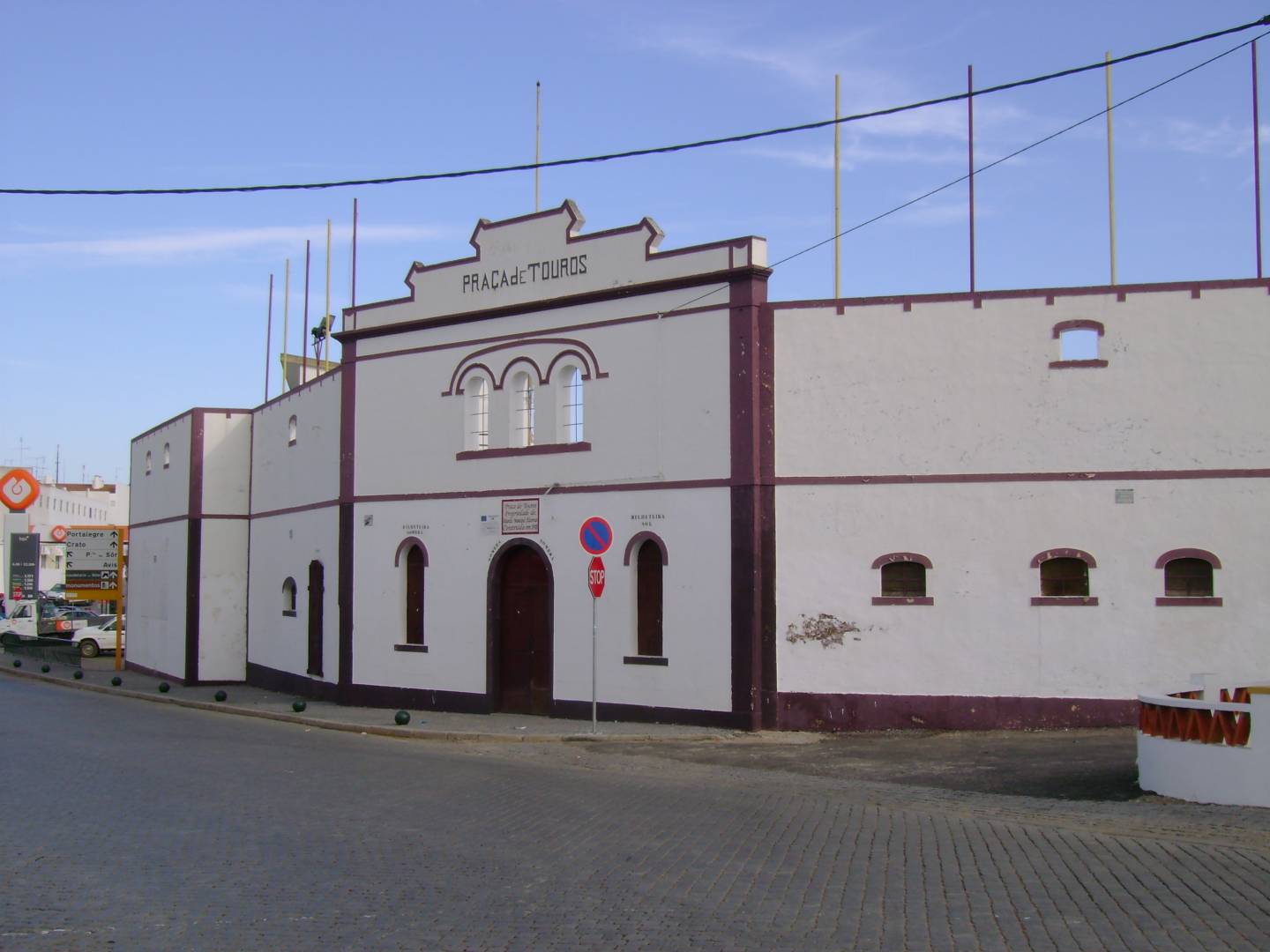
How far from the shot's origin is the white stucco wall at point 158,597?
106 feet

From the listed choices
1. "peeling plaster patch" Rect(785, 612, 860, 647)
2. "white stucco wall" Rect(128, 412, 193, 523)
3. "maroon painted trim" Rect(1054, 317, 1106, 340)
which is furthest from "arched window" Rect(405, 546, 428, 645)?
"maroon painted trim" Rect(1054, 317, 1106, 340)

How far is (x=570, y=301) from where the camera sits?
2116 centimetres

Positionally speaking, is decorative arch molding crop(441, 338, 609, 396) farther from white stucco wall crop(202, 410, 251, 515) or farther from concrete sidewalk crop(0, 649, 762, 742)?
white stucco wall crop(202, 410, 251, 515)

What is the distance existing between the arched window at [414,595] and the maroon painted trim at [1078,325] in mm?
11855

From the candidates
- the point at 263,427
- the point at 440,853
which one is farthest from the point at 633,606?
the point at 263,427

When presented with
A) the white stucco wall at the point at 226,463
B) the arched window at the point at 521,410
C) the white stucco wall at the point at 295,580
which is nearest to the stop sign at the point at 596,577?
the arched window at the point at 521,410

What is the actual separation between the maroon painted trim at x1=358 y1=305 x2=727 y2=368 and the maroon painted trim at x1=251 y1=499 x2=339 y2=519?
3.19m

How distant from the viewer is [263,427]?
3108cm

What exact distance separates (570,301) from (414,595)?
6487 millimetres

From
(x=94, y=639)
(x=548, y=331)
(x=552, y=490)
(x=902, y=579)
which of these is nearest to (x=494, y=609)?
(x=552, y=490)

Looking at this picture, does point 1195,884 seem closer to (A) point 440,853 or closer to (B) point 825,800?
(B) point 825,800

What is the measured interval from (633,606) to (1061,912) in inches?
489

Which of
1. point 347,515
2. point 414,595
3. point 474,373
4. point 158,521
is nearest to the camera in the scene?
point 474,373

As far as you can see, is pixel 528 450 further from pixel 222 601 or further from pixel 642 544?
pixel 222 601
